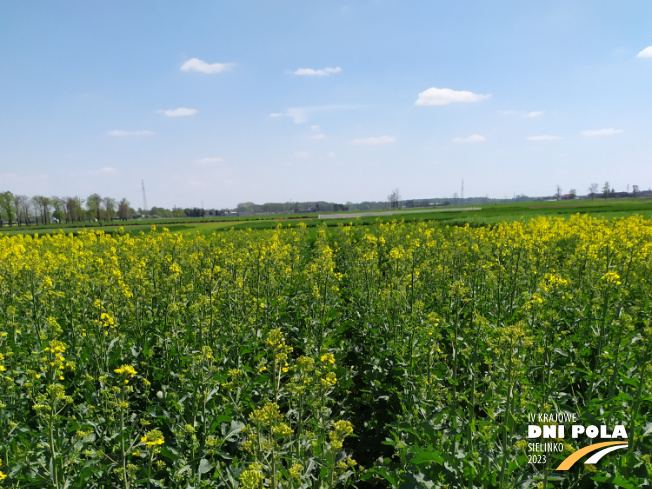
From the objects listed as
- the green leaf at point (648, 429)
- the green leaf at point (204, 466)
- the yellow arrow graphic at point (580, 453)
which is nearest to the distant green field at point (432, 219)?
the green leaf at point (204, 466)

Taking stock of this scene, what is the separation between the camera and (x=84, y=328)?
18.8ft

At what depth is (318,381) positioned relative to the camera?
13.1ft

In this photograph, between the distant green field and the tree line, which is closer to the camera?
the distant green field

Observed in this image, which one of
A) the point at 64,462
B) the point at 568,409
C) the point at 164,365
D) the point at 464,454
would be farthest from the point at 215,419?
the point at 568,409

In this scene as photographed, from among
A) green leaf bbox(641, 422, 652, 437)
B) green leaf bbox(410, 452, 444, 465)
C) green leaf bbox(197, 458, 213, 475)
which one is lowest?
green leaf bbox(197, 458, 213, 475)

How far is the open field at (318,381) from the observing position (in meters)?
3.32

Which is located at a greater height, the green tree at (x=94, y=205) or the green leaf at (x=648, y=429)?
the green tree at (x=94, y=205)

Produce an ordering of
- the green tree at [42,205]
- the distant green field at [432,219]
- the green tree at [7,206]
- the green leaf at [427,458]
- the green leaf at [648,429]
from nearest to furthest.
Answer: the green leaf at [427,458]
the green leaf at [648,429]
the distant green field at [432,219]
the green tree at [7,206]
the green tree at [42,205]

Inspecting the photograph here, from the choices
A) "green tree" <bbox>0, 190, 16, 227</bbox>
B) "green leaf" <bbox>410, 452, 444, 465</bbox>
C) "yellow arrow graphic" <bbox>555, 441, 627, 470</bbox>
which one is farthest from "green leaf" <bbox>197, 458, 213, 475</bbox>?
"green tree" <bbox>0, 190, 16, 227</bbox>

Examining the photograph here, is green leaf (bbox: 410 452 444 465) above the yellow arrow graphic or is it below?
above

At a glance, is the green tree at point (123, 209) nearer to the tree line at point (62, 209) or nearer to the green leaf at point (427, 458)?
the tree line at point (62, 209)

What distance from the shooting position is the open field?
3.32m

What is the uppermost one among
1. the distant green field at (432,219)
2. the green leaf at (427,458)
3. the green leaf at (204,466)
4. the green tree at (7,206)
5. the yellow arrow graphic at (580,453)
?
the green tree at (7,206)

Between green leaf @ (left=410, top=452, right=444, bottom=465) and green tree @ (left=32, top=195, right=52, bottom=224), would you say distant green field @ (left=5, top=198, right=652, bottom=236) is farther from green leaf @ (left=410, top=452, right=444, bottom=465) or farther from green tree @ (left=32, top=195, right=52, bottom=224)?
green tree @ (left=32, top=195, right=52, bottom=224)
